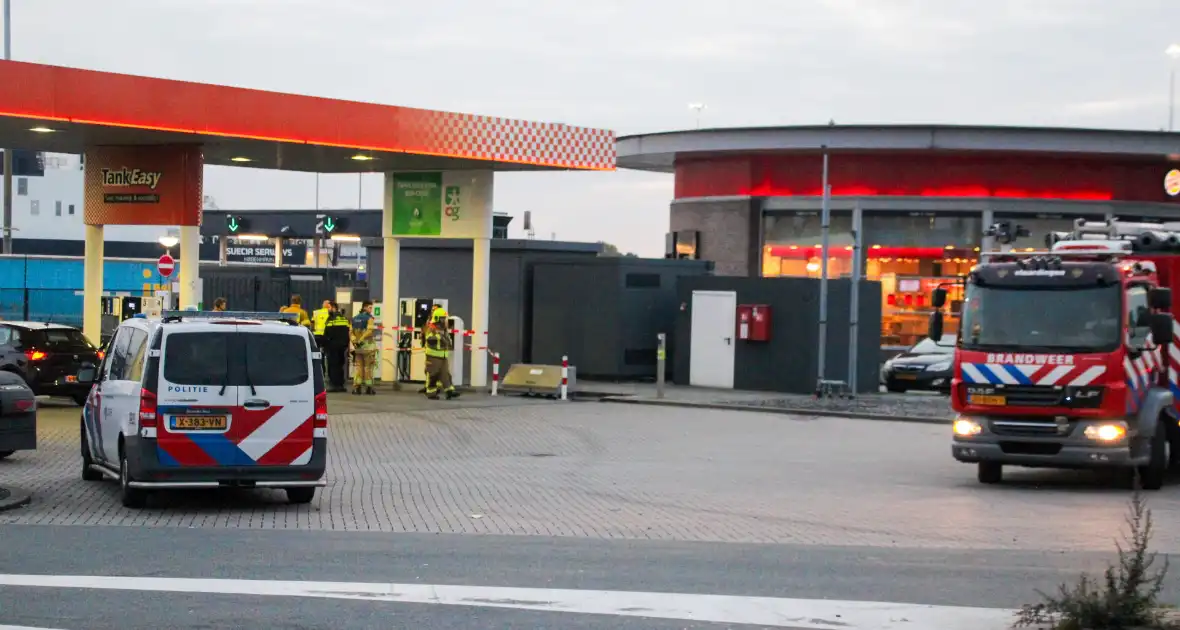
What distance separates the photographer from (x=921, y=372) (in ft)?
109

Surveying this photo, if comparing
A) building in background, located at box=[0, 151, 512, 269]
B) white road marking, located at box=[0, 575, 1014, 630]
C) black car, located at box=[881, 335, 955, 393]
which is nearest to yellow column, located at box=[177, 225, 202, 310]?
black car, located at box=[881, 335, 955, 393]

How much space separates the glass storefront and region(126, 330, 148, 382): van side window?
96.9 feet

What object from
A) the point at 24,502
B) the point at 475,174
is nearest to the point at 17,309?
the point at 475,174

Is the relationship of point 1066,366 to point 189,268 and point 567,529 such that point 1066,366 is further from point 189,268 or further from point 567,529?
point 189,268

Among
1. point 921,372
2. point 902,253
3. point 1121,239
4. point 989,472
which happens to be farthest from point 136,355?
point 902,253

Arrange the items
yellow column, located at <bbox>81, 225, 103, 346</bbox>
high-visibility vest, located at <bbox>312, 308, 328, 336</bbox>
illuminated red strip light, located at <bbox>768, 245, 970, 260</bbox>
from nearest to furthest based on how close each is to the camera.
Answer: yellow column, located at <bbox>81, 225, 103, 346</bbox>
high-visibility vest, located at <bbox>312, 308, 328, 336</bbox>
illuminated red strip light, located at <bbox>768, 245, 970, 260</bbox>

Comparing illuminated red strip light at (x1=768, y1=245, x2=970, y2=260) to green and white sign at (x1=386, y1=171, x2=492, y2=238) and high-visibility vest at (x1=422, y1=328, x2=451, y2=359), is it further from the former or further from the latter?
high-visibility vest at (x1=422, y1=328, x2=451, y2=359)

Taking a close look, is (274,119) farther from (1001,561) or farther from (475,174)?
(1001,561)

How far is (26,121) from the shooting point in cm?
2347

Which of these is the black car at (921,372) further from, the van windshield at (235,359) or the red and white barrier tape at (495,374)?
the van windshield at (235,359)

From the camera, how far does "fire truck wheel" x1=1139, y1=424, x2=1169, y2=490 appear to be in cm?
1761

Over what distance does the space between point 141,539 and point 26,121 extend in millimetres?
13277

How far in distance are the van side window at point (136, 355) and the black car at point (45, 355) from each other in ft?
29.9

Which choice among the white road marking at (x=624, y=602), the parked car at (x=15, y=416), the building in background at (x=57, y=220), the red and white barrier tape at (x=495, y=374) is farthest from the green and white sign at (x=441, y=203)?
the building in background at (x=57, y=220)
